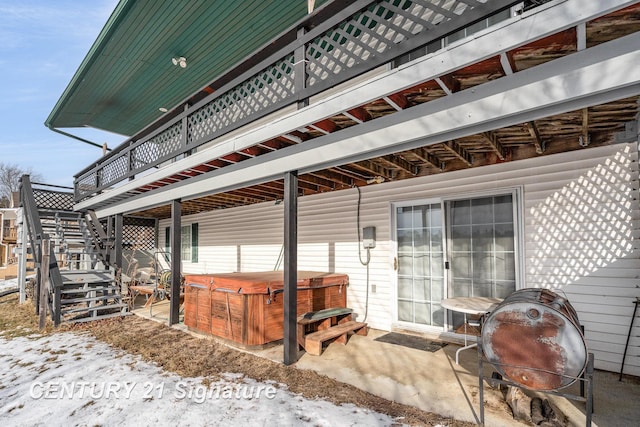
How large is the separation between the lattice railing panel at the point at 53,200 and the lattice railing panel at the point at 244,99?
20.7 ft

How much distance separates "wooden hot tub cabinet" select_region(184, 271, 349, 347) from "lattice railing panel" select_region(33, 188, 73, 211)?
6.35 metres

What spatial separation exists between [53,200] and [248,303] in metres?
8.14

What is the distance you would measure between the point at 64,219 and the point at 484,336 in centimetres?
989

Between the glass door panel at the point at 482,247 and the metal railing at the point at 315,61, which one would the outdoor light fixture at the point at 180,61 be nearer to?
the metal railing at the point at 315,61

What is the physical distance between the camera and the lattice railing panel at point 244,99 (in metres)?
3.94

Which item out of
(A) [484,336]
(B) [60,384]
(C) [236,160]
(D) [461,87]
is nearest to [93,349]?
(B) [60,384]

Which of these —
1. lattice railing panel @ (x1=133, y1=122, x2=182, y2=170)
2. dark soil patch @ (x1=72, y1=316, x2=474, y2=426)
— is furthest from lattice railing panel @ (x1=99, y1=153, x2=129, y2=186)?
dark soil patch @ (x1=72, y1=316, x2=474, y2=426)

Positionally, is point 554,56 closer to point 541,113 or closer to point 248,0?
point 541,113

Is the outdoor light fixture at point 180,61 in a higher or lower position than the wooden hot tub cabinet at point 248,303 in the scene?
higher

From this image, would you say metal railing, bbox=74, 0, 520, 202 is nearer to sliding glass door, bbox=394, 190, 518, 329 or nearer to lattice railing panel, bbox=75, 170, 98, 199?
sliding glass door, bbox=394, 190, 518, 329

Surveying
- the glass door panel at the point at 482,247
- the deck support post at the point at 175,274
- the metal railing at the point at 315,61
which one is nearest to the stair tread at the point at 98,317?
the deck support post at the point at 175,274

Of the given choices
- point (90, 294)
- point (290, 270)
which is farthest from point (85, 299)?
point (290, 270)

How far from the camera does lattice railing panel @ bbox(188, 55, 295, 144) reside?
3.94 meters

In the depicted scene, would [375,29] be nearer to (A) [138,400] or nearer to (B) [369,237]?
(B) [369,237]
